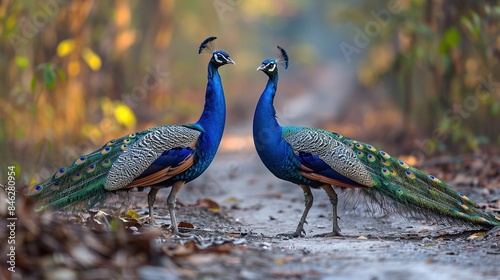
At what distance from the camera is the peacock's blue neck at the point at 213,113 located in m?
7.17

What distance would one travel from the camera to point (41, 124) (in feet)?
38.9

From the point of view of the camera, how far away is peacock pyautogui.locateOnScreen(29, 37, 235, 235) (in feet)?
21.9

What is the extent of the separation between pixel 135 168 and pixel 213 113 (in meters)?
1.06

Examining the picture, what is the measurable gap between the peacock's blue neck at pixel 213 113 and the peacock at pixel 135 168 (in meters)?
0.02

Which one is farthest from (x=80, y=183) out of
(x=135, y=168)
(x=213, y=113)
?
(x=213, y=113)

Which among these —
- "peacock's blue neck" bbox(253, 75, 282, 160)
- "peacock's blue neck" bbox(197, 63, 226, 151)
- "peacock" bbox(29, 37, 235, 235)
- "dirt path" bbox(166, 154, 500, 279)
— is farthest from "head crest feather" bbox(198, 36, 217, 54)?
"dirt path" bbox(166, 154, 500, 279)

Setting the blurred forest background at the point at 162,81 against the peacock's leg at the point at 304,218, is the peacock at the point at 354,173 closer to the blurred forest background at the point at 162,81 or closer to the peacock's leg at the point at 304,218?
the peacock's leg at the point at 304,218

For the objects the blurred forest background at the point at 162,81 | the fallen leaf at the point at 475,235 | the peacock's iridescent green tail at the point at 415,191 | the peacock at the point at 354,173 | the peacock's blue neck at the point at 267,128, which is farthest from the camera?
the blurred forest background at the point at 162,81

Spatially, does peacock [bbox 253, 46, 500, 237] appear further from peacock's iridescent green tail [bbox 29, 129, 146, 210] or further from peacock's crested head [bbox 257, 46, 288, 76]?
peacock's iridescent green tail [bbox 29, 129, 146, 210]

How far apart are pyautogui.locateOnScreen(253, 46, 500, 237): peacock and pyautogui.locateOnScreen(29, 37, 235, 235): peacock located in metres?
0.66

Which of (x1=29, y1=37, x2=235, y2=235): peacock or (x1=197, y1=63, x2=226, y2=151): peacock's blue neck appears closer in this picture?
(x1=29, y1=37, x2=235, y2=235): peacock

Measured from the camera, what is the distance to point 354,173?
7.04 metres

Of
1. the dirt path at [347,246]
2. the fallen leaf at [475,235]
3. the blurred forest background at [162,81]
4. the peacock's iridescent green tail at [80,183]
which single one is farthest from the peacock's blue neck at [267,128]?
the blurred forest background at [162,81]

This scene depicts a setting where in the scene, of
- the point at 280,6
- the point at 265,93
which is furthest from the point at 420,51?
the point at 280,6
